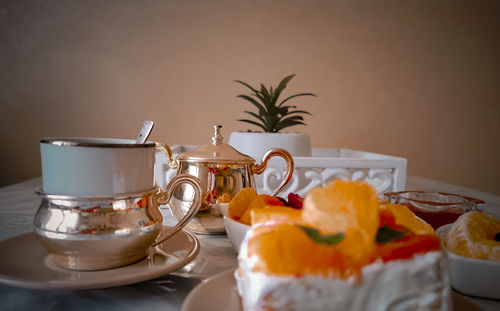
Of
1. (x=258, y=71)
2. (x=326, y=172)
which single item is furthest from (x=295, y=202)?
(x=258, y=71)

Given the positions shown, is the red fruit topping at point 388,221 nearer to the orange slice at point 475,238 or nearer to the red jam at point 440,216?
the orange slice at point 475,238

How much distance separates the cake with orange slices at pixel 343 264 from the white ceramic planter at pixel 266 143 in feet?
2.03

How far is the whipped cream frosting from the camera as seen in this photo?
19cm

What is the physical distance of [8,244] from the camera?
14.1 inches

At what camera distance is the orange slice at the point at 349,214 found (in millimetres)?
195

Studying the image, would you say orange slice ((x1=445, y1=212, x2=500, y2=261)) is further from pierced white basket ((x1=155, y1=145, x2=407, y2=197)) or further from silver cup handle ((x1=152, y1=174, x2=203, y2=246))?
pierced white basket ((x1=155, y1=145, x2=407, y2=197))

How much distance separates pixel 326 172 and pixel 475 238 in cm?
43

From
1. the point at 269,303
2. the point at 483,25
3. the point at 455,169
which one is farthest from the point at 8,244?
the point at 483,25

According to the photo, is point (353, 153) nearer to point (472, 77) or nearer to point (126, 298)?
point (126, 298)

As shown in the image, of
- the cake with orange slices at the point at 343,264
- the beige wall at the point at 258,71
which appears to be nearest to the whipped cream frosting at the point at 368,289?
the cake with orange slices at the point at 343,264

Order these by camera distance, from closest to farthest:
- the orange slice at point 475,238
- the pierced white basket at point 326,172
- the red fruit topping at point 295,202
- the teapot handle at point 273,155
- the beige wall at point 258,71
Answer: the orange slice at point 475,238 → the red fruit topping at point 295,202 → the teapot handle at point 273,155 → the pierced white basket at point 326,172 → the beige wall at point 258,71

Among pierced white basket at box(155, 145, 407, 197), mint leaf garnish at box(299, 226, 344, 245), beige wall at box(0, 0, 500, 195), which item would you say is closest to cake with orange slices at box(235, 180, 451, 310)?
mint leaf garnish at box(299, 226, 344, 245)

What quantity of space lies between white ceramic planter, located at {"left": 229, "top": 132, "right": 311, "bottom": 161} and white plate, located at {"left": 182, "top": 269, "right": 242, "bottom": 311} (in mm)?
560

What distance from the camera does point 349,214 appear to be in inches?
7.8
